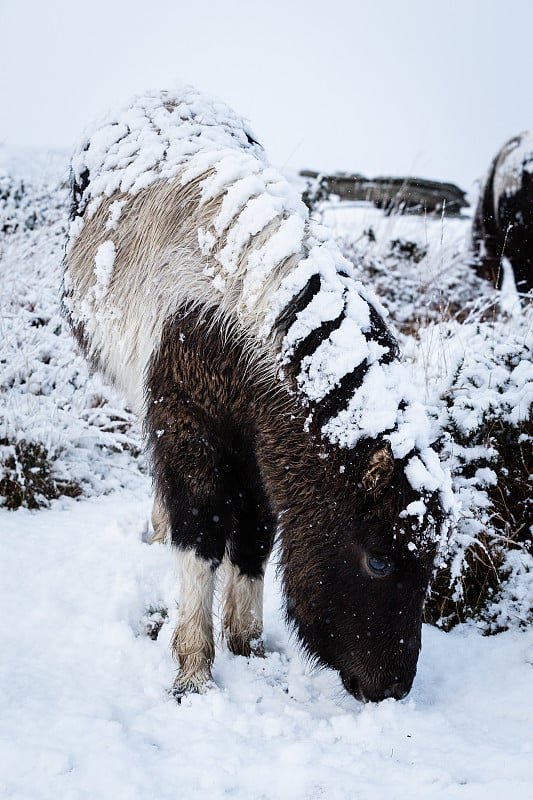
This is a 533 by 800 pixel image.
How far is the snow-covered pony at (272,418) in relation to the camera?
2.37m

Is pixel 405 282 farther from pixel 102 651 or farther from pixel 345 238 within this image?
pixel 102 651

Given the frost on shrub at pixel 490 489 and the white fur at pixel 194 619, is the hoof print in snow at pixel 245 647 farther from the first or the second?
the frost on shrub at pixel 490 489

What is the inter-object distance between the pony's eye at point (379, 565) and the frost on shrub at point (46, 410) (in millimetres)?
2558

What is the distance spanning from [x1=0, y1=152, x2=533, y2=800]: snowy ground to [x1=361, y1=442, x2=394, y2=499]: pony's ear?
86cm

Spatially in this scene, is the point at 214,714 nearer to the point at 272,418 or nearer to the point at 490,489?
the point at 272,418

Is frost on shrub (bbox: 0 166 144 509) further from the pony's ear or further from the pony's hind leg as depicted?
the pony's ear

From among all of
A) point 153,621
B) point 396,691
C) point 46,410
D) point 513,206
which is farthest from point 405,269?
point 396,691

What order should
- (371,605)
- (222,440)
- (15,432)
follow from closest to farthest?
1. (371,605)
2. (222,440)
3. (15,432)

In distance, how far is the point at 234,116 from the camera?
412 cm

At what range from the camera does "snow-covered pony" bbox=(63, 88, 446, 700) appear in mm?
2367

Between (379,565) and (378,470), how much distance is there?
371 mm

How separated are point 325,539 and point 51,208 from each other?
7.17 meters

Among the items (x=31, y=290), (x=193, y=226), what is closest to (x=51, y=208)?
(x=31, y=290)

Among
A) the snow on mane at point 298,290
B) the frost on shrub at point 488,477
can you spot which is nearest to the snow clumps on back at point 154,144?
the snow on mane at point 298,290
